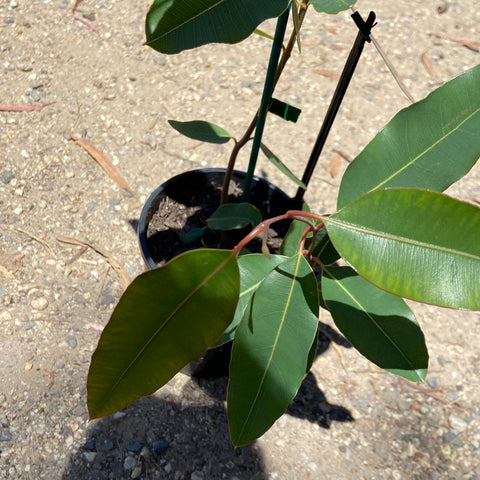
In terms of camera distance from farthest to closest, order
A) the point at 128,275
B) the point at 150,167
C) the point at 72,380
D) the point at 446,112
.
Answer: the point at 150,167 < the point at 128,275 < the point at 72,380 < the point at 446,112

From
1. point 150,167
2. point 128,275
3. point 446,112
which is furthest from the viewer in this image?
point 150,167

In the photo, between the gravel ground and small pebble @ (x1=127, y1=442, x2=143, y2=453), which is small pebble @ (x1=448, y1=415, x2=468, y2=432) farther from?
small pebble @ (x1=127, y1=442, x2=143, y2=453)

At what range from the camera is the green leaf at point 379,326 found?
2.82ft

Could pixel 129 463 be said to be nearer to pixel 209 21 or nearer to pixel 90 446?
pixel 90 446

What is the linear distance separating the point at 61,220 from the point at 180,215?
0.44m

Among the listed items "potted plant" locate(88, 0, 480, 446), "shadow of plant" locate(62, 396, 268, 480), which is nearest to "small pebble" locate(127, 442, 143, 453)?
"shadow of plant" locate(62, 396, 268, 480)

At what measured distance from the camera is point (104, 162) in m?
1.78

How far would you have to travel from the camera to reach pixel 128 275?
155cm

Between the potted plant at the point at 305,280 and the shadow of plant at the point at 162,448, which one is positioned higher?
the potted plant at the point at 305,280

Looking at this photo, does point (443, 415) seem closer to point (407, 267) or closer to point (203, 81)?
point (407, 267)

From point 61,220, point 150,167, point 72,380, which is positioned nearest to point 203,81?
point 150,167

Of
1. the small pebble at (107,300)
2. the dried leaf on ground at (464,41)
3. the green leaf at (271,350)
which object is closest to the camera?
the green leaf at (271,350)

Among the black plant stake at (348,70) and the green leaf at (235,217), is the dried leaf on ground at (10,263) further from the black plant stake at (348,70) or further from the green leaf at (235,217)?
the black plant stake at (348,70)

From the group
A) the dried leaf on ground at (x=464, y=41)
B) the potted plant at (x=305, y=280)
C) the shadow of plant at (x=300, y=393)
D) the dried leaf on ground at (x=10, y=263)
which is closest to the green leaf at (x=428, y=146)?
the potted plant at (x=305, y=280)
